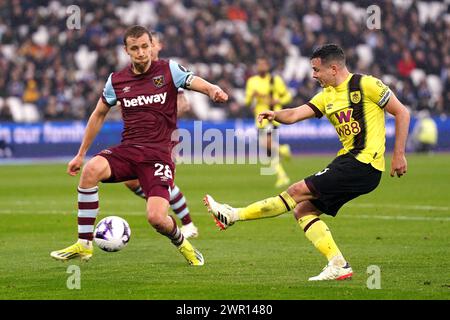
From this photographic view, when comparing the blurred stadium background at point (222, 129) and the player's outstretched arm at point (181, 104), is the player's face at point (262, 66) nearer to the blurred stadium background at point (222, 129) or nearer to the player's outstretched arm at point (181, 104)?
the blurred stadium background at point (222, 129)

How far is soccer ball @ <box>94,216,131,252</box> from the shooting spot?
9.73 metres

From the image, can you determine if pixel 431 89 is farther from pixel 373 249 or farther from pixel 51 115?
pixel 373 249

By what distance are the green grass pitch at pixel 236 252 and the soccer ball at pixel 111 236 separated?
0.22m

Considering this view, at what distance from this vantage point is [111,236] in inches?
384

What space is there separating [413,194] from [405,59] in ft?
60.7

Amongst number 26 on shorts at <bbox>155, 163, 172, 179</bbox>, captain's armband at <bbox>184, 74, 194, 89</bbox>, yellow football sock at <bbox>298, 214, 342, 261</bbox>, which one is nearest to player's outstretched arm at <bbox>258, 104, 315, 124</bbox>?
yellow football sock at <bbox>298, 214, 342, 261</bbox>

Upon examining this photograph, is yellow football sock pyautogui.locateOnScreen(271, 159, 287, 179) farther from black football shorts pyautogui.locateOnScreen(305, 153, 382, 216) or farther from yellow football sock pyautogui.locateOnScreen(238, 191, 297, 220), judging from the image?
black football shorts pyautogui.locateOnScreen(305, 153, 382, 216)

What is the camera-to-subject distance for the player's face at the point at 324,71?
8680mm

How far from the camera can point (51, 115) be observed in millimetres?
30078

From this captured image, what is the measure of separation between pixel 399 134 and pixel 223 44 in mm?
26670

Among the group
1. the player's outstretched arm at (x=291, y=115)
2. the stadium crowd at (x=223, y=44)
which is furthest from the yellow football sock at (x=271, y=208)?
the stadium crowd at (x=223, y=44)

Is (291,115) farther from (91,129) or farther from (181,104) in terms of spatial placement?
(181,104)

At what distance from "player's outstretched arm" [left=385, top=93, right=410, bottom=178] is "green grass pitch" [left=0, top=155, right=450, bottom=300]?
968 mm

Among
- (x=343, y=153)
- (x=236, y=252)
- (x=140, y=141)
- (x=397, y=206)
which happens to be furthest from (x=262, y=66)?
(x=343, y=153)
